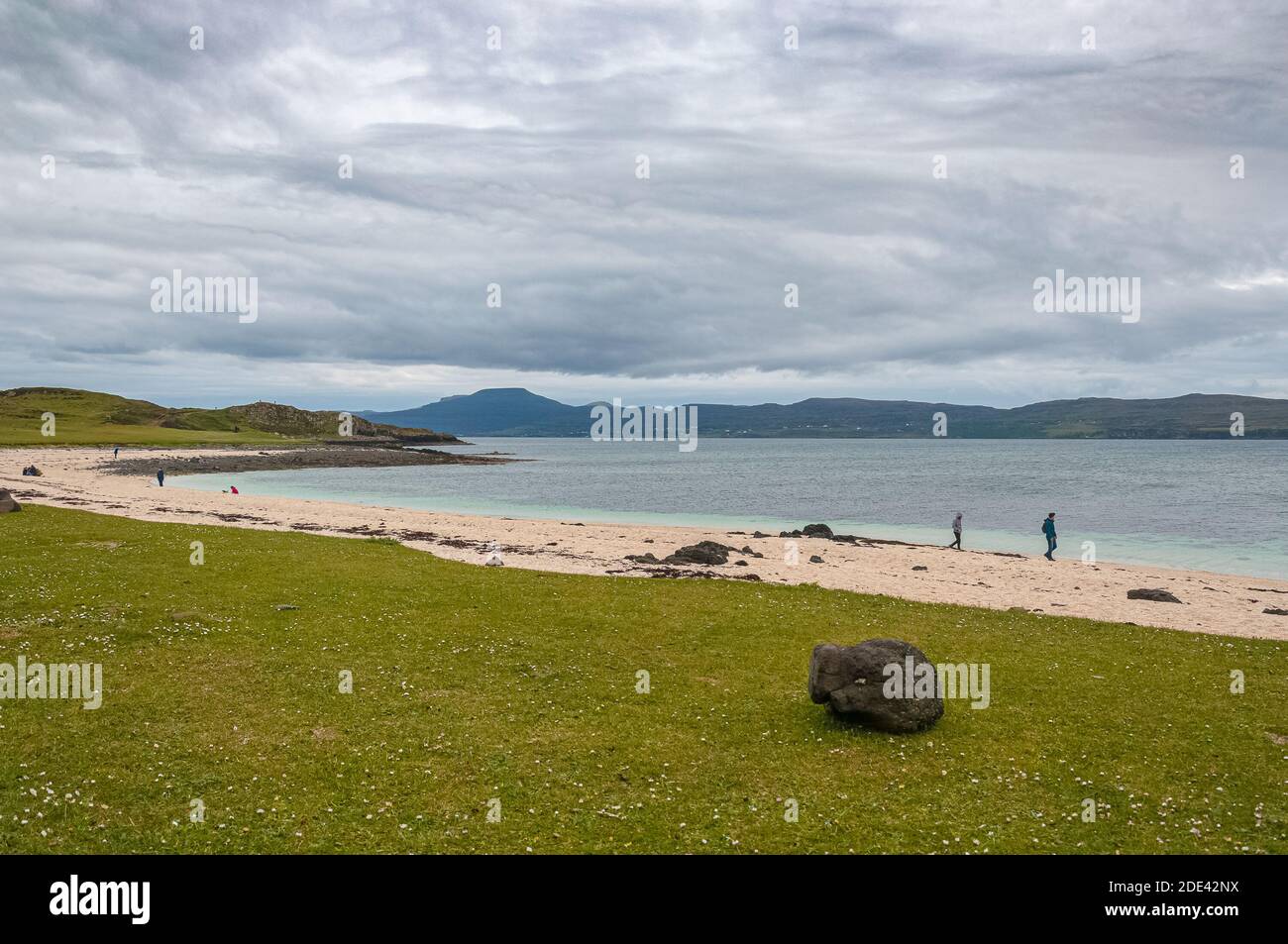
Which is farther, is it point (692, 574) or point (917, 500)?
point (917, 500)

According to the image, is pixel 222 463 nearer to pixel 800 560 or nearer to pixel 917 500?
pixel 917 500

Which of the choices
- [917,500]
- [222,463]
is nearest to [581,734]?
[917,500]

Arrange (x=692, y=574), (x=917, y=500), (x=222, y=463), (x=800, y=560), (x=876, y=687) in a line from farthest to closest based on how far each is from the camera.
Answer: (x=222, y=463), (x=917, y=500), (x=800, y=560), (x=692, y=574), (x=876, y=687)

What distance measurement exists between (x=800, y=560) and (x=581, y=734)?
38231mm

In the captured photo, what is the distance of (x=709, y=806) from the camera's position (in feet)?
49.5

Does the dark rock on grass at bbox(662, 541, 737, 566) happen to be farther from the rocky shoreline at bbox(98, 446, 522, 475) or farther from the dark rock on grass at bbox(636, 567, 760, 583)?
the rocky shoreline at bbox(98, 446, 522, 475)

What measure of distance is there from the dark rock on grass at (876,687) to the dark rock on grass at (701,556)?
31747 mm

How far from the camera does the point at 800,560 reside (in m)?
54.5

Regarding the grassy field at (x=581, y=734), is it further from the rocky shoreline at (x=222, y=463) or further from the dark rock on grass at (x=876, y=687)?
the rocky shoreline at (x=222, y=463)
